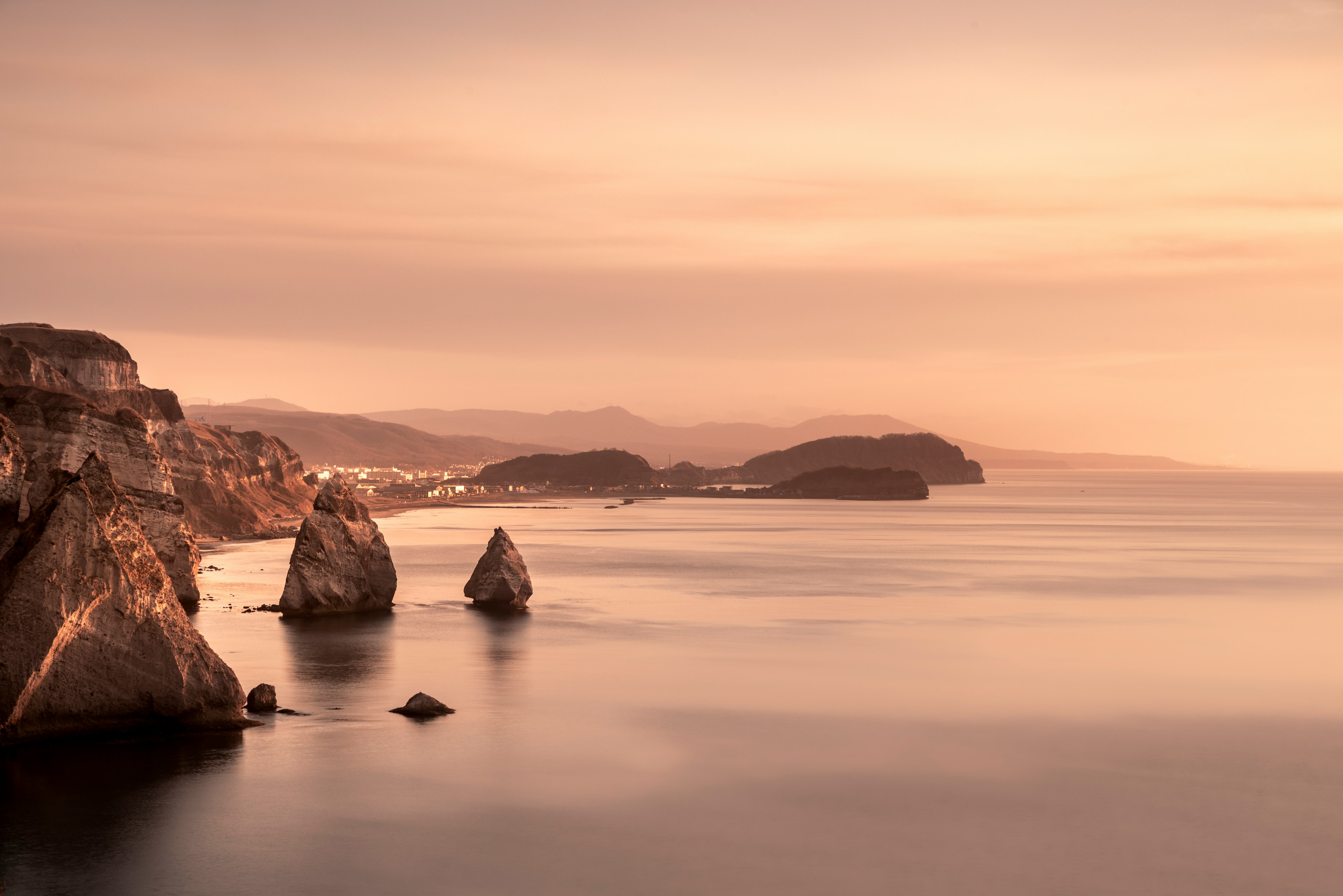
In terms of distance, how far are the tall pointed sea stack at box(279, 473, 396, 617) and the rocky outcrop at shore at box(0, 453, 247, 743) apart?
26.0 m

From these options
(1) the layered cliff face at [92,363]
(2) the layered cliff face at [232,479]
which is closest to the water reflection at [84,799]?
(2) the layered cliff face at [232,479]

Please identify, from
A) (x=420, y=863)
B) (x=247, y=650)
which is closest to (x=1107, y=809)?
(x=420, y=863)

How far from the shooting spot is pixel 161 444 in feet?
367

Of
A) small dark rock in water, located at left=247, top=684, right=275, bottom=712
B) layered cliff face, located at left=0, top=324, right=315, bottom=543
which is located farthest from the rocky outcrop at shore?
layered cliff face, located at left=0, top=324, right=315, bottom=543

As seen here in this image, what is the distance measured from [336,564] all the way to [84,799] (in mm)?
35967

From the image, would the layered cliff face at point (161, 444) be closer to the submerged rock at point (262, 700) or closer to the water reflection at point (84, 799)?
the submerged rock at point (262, 700)

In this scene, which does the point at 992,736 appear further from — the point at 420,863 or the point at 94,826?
the point at 94,826

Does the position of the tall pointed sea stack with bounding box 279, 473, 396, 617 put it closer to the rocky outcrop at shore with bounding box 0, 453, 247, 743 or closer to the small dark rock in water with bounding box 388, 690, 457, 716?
Answer: the small dark rock in water with bounding box 388, 690, 457, 716

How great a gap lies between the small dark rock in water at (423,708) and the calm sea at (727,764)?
3.40 feet

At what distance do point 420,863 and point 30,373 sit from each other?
74.0 meters

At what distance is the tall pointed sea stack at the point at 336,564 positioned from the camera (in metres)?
60.3

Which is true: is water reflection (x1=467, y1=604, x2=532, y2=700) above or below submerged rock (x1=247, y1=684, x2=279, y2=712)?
below

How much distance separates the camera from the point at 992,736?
38.2m

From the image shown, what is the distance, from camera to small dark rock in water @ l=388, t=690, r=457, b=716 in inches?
1534
